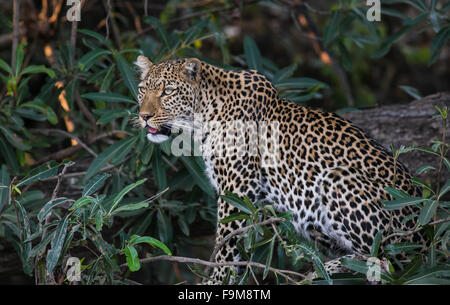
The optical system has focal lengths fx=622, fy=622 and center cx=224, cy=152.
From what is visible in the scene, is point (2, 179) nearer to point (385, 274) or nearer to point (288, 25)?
point (385, 274)

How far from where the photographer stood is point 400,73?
1453 centimetres

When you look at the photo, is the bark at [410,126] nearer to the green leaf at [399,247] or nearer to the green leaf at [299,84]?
the green leaf at [299,84]

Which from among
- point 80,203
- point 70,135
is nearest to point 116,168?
point 70,135

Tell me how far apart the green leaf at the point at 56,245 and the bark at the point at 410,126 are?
13.8ft

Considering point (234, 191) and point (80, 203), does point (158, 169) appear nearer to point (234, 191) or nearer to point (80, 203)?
point (234, 191)

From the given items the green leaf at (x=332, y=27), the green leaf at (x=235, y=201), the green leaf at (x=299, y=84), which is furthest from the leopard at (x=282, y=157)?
the green leaf at (x=332, y=27)

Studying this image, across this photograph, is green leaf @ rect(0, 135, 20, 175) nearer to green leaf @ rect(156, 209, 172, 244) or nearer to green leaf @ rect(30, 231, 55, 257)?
green leaf @ rect(156, 209, 172, 244)

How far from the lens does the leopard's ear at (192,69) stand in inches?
232

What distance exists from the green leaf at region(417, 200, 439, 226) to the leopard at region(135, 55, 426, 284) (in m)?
0.50

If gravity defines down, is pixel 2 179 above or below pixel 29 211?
above
